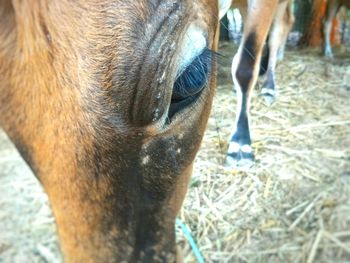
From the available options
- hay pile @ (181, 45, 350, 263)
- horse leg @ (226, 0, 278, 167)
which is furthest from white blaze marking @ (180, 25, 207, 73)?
horse leg @ (226, 0, 278, 167)

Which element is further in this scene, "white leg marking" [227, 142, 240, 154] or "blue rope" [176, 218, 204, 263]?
"white leg marking" [227, 142, 240, 154]

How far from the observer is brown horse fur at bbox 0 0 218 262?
31.7 inches

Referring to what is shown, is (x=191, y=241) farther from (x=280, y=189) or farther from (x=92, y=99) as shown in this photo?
(x=92, y=99)

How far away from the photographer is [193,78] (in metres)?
0.98

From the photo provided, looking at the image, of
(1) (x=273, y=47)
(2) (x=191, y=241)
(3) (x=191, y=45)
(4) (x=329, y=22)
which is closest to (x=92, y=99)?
(3) (x=191, y=45)

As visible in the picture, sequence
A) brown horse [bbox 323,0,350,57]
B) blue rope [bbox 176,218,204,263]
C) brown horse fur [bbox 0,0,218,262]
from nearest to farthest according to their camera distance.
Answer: brown horse fur [bbox 0,0,218,262], blue rope [bbox 176,218,204,263], brown horse [bbox 323,0,350,57]

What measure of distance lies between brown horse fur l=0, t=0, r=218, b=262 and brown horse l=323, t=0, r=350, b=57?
4251mm

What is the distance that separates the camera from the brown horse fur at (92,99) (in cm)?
81

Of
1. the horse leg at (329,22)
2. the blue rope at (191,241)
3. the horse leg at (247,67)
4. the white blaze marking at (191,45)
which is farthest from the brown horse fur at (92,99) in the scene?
the horse leg at (329,22)

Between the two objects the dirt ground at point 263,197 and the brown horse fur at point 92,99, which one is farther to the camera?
the dirt ground at point 263,197

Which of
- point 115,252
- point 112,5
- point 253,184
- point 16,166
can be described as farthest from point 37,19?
point 16,166

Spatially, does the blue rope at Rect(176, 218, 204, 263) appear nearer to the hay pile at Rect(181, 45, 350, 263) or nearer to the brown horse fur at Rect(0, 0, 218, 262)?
the hay pile at Rect(181, 45, 350, 263)

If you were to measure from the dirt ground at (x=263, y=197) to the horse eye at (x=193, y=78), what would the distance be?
2.39 feet

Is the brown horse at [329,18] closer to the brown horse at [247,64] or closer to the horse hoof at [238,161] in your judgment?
the brown horse at [247,64]
